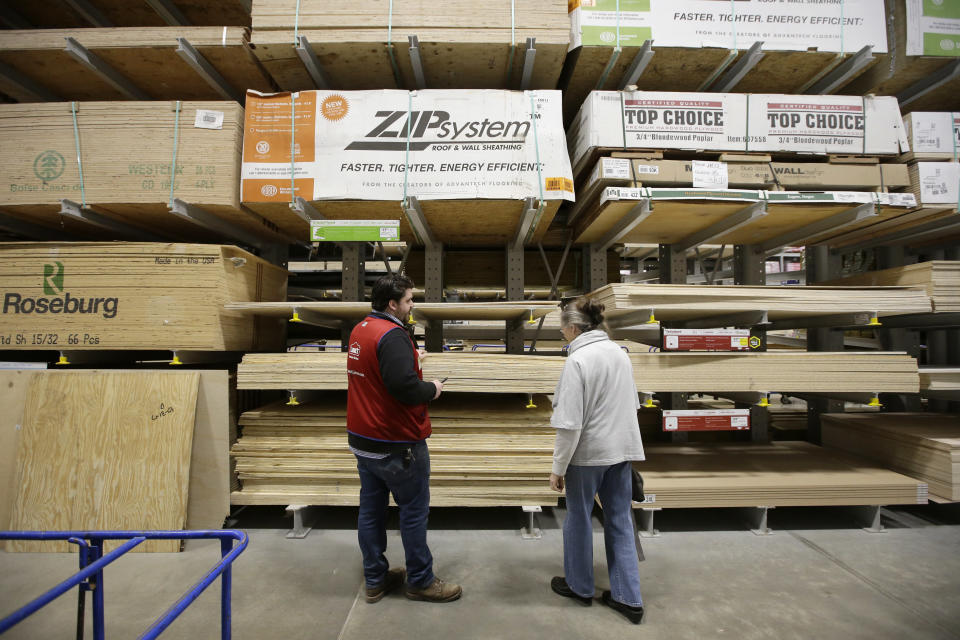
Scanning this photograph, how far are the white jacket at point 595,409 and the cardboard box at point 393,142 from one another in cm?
157

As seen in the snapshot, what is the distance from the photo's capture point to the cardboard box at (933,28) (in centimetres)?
303

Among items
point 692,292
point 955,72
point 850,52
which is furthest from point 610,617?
point 955,72

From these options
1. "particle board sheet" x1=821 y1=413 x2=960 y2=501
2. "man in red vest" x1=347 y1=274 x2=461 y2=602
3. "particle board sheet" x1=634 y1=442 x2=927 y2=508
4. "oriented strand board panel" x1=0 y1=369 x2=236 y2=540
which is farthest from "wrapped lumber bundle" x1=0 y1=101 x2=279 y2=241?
"particle board sheet" x1=821 y1=413 x2=960 y2=501

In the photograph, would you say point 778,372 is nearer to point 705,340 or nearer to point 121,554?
point 705,340

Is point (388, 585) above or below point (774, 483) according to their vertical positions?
below

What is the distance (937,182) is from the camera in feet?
10.2

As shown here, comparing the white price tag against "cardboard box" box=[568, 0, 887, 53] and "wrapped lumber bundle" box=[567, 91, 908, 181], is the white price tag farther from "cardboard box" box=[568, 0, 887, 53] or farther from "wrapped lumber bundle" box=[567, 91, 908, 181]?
"cardboard box" box=[568, 0, 887, 53]

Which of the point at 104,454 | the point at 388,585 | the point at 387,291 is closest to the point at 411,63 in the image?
the point at 387,291

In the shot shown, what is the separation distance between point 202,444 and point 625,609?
11.2 ft

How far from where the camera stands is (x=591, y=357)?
85.1 inches

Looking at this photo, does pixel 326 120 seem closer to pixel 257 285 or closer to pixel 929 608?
pixel 257 285

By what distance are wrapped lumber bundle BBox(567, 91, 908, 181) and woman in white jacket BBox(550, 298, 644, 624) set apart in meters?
1.71

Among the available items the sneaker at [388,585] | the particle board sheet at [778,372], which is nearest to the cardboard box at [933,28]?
the particle board sheet at [778,372]

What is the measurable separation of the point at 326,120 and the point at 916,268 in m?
5.39
